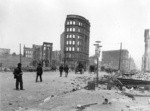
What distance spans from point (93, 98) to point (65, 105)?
6.11 ft

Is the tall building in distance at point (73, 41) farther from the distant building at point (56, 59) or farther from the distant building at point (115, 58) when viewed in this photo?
the distant building at point (115, 58)

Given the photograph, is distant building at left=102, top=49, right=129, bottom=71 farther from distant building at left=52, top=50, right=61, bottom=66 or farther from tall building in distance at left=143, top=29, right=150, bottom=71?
distant building at left=52, top=50, right=61, bottom=66

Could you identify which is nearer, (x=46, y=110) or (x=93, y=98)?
(x=46, y=110)

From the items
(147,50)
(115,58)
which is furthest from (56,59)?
(115,58)

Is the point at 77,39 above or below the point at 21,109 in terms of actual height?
above

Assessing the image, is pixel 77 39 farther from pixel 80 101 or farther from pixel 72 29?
pixel 80 101

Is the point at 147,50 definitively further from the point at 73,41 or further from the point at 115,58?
the point at 73,41

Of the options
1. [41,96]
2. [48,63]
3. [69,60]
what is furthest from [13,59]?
[41,96]

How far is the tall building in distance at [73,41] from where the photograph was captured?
93531 millimetres

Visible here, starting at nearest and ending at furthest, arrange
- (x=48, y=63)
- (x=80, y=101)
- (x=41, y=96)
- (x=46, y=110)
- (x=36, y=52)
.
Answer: (x=46, y=110) → (x=80, y=101) → (x=41, y=96) → (x=48, y=63) → (x=36, y=52)

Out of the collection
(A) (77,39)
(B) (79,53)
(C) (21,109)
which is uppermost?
(A) (77,39)

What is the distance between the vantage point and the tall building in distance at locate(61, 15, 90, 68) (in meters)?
93.5

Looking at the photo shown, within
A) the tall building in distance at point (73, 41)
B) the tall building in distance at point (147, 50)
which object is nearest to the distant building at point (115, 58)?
the tall building in distance at point (147, 50)

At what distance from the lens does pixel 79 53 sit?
314 feet
